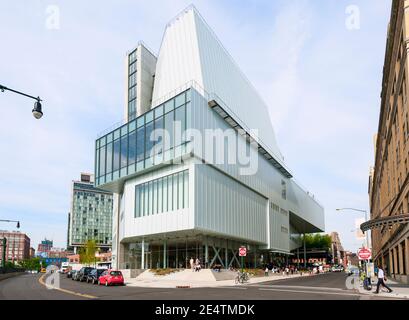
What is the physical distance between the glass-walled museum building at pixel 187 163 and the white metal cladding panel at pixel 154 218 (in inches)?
4.8

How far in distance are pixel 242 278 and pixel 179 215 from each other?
11.1m

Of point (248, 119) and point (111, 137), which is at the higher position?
point (248, 119)

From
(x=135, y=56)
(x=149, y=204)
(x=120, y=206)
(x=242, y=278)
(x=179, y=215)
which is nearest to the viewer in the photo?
(x=242, y=278)

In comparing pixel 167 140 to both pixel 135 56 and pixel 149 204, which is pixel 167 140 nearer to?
pixel 149 204

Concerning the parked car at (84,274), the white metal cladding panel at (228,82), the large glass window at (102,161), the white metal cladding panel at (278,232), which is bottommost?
the parked car at (84,274)

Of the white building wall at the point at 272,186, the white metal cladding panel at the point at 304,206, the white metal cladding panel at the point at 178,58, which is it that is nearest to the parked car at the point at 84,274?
the white building wall at the point at 272,186

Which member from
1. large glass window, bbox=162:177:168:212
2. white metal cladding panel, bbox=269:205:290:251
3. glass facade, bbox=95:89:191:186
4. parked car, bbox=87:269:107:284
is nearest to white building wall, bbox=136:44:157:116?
glass facade, bbox=95:89:191:186

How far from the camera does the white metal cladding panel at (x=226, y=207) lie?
157 feet

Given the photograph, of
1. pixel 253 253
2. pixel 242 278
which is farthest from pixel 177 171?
pixel 253 253

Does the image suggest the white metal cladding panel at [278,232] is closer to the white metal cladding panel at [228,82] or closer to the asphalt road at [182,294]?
the white metal cladding panel at [228,82]

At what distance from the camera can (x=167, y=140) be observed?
165 feet

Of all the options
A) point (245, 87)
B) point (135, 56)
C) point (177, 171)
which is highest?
point (135, 56)

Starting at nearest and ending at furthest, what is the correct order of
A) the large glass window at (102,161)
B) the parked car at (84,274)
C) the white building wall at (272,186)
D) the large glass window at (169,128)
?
the parked car at (84,274) → the large glass window at (169,128) → the white building wall at (272,186) → the large glass window at (102,161)

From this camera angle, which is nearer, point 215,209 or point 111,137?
point 215,209
